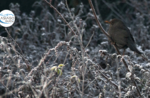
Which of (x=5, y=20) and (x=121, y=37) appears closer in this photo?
(x=5, y=20)

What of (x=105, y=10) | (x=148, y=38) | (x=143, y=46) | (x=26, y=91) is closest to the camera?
(x=26, y=91)

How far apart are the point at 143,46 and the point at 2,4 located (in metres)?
3.75

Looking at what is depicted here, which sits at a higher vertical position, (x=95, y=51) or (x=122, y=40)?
(x=122, y=40)

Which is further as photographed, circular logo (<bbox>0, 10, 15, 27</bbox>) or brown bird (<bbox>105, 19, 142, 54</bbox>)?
brown bird (<bbox>105, 19, 142, 54</bbox>)

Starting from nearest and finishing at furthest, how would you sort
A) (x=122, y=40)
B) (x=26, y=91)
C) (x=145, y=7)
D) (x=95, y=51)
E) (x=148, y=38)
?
(x=26, y=91) → (x=122, y=40) → (x=95, y=51) → (x=148, y=38) → (x=145, y=7)

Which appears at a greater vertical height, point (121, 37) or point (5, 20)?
point (5, 20)

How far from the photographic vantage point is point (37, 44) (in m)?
5.84

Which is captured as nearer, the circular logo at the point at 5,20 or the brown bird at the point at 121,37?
the circular logo at the point at 5,20

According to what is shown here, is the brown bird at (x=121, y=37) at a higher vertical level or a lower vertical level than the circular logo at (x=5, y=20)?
lower

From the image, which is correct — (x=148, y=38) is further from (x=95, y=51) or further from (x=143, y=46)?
(x=95, y=51)

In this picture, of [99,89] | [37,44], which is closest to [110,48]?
[37,44]

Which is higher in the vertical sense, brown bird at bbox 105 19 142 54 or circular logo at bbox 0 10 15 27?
circular logo at bbox 0 10 15 27

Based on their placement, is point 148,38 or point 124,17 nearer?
point 148,38

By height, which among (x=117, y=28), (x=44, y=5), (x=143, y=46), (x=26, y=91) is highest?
(x=44, y=5)
